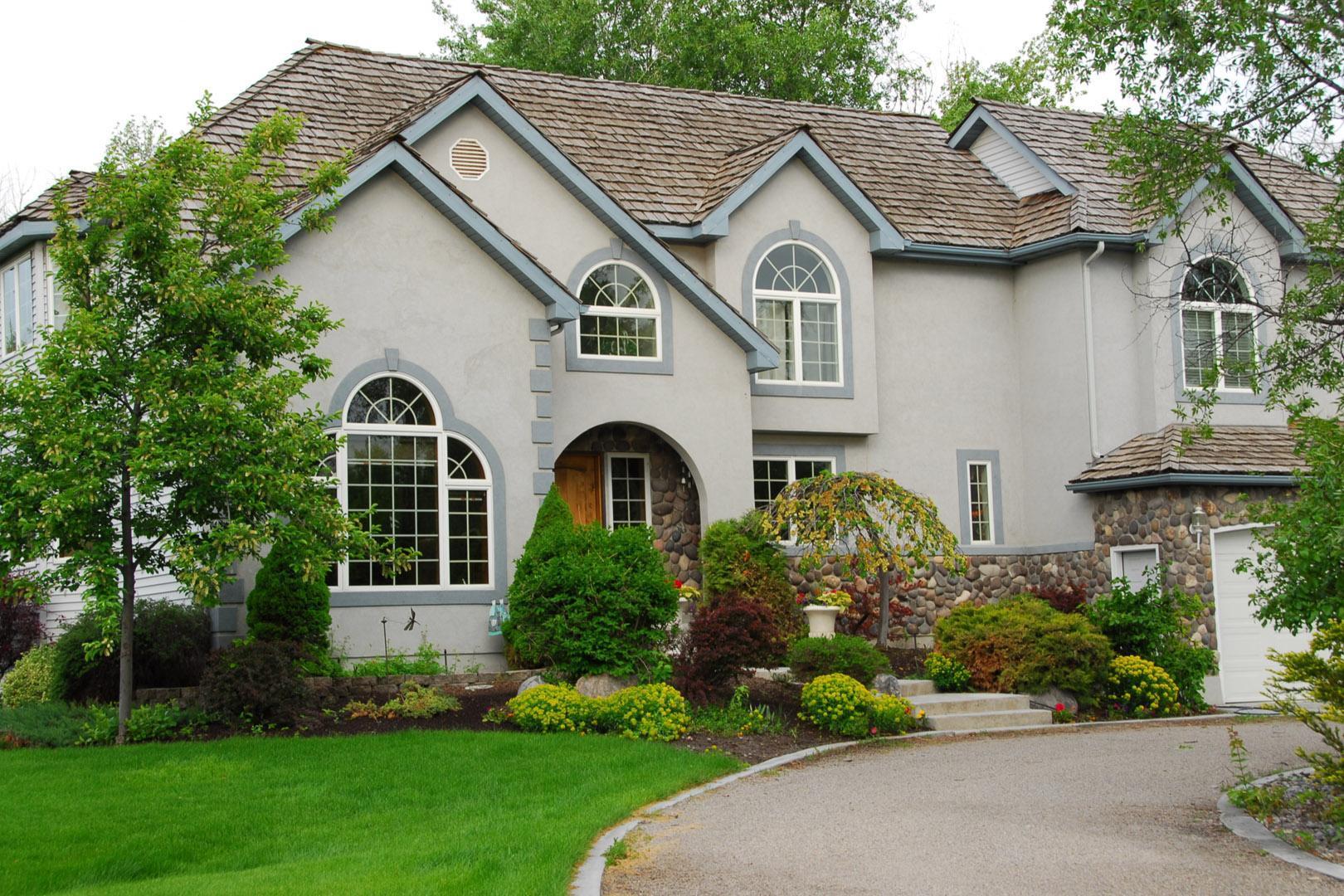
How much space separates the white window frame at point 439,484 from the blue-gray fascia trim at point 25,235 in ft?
13.9

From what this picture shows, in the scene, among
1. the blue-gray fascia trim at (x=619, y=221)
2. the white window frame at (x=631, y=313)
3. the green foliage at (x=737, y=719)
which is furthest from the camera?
the white window frame at (x=631, y=313)

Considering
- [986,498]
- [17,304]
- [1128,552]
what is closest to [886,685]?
[1128,552]

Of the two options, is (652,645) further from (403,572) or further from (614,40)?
(614,40)

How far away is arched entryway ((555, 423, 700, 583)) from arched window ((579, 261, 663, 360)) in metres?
1.39

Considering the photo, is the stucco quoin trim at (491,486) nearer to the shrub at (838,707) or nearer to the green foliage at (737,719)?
the green foliage at (737,719)

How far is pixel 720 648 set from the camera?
49.2 feet

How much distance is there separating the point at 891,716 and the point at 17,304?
40.7 ft

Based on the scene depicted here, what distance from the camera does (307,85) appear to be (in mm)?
20328

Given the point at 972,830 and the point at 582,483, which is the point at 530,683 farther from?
the point at 972,830

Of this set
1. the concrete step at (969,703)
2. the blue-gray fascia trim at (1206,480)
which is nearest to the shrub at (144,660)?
the concrete step at (969,703)

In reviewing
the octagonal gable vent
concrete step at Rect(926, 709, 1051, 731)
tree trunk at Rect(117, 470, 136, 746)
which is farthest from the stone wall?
tree trunk at Rect(117, 470, 136, 746)

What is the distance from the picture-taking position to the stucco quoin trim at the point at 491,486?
1636 cm

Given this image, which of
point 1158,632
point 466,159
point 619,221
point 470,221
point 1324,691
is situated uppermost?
point 466,159

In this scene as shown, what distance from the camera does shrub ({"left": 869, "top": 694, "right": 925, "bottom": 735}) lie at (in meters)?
14.9
